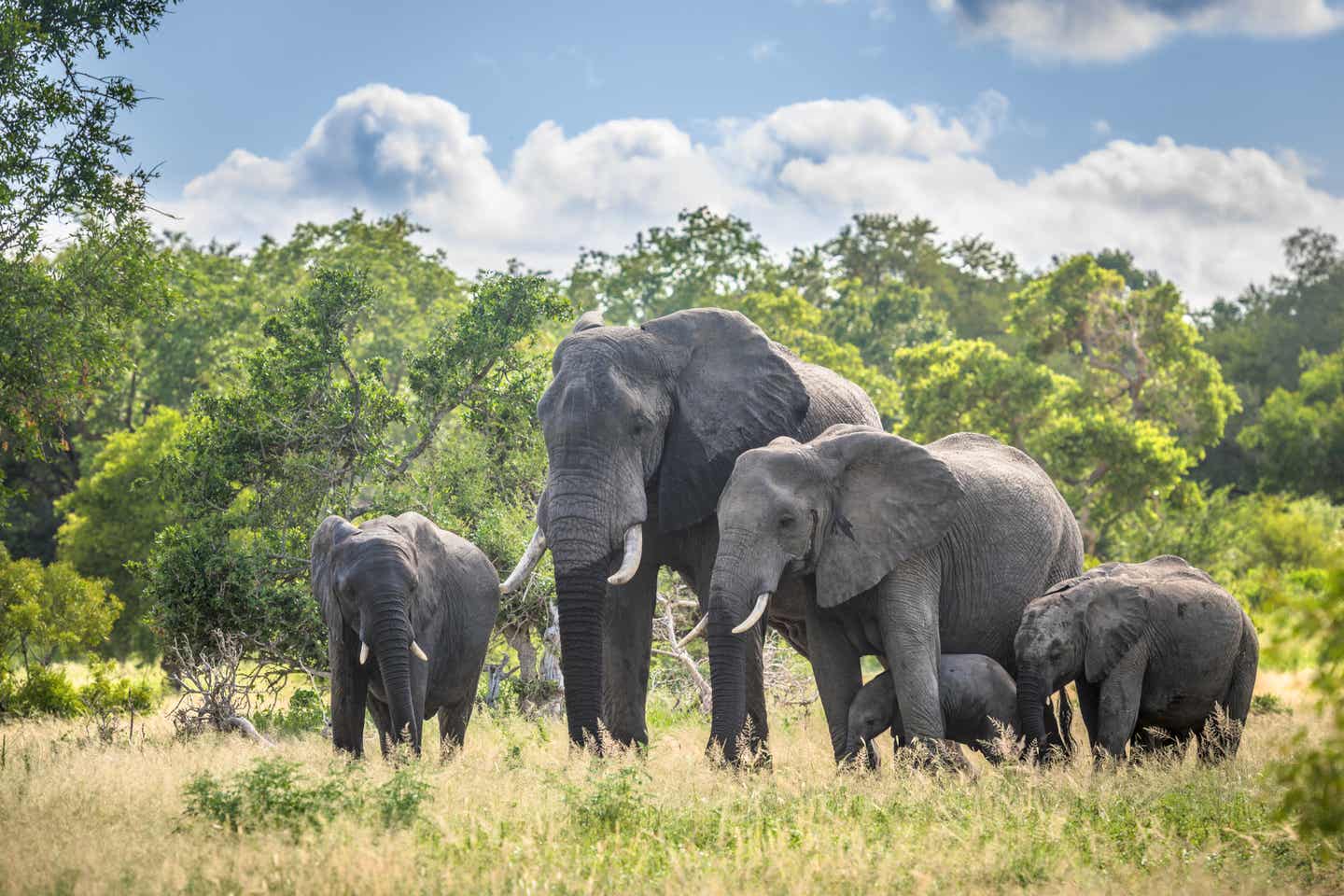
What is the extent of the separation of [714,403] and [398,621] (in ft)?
8.86

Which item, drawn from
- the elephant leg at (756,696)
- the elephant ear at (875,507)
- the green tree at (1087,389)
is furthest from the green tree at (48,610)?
the green tree at (1087,389)

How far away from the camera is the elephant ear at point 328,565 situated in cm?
1078

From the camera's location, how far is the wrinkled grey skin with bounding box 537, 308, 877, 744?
9.52m

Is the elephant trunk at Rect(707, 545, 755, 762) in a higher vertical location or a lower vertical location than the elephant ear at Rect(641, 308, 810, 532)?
lower

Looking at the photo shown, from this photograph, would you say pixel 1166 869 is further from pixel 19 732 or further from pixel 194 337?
pixel 194 337

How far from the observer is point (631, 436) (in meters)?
9.71

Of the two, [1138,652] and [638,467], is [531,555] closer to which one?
[638,467]

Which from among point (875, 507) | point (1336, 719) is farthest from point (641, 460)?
point (1336, 719)

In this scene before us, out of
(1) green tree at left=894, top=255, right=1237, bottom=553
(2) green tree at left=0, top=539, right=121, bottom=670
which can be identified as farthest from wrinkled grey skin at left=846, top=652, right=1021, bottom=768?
(1) green tree at left=894, top=255, right=1237, bottom=553

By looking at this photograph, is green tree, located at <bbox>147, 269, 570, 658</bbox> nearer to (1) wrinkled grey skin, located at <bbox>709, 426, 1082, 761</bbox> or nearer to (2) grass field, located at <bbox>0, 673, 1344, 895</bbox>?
(2) grass field, located at <bbox>0, 673, 1344, 895</bbox>

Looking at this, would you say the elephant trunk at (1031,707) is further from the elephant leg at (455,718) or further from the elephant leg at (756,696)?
the elephant leg at (455,718)

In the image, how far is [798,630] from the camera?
37.2 feet

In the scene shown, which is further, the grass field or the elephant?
the elephant

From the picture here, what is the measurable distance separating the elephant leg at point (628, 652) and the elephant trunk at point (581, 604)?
2.03 ft
